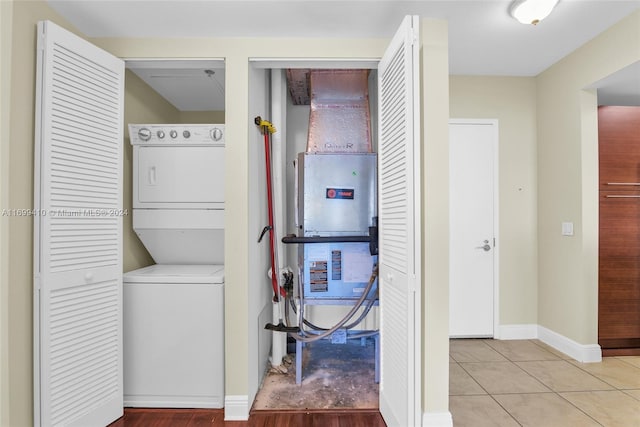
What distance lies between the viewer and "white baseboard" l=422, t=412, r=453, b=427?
1815 mm

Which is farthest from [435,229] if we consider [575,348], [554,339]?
[554,339]

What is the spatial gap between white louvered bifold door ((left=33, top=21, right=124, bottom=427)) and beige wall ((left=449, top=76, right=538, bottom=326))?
2961 millimetres

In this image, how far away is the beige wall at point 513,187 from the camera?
3.16 metres

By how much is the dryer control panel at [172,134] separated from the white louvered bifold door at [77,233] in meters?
0.28

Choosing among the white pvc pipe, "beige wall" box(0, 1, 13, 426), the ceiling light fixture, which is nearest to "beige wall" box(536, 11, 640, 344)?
the ceiling light fixture

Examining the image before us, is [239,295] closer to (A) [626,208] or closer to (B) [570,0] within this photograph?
(B) [570,0]

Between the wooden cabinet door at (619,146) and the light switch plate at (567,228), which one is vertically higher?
the wooden cabinet door at (619,146)

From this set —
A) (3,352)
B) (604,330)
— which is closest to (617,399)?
(604,330)

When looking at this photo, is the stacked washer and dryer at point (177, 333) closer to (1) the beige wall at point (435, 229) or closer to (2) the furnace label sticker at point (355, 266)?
(2) the furnace label sticker at point (355, 266)

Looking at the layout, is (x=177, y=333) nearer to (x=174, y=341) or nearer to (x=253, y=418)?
(x=174, y=341)

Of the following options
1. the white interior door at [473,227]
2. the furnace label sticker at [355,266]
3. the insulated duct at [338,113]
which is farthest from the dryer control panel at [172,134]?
the white interior door at [473,227]

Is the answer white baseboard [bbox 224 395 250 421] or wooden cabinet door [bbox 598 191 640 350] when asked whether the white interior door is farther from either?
white baseboard [bbox 224 395 250 421]

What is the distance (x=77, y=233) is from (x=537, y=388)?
3.21 m

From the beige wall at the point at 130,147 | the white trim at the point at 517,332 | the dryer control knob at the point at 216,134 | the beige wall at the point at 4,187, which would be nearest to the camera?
the beige wall at the point at 4,187
